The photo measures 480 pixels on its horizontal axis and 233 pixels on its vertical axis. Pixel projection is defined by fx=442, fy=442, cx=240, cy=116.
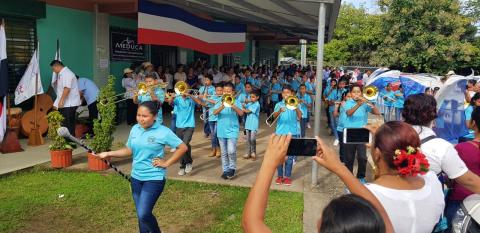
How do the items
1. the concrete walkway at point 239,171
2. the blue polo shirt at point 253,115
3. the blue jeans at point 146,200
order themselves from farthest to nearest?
the blue polo shirt at point 253,115 < the concrete walkway at point 239,171 < the blue jeans at point 146,200

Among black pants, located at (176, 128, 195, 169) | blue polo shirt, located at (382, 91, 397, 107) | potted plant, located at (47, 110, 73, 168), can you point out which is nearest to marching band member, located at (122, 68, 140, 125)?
potted plant, located at (47, 110, 73, 168)

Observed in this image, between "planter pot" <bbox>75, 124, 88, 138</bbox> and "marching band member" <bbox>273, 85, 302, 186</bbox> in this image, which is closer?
"marching band member" <bbox>273, 85, 302, 186</bbox>

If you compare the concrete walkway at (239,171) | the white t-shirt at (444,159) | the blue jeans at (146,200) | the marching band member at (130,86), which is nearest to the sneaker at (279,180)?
the concrete walkway at (239,171)

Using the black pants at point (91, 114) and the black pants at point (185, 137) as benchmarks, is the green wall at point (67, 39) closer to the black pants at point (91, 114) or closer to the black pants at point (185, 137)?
the black pants at point (91, 114)

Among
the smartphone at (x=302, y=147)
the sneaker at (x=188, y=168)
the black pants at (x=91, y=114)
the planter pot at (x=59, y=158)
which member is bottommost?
the sneaker at (x=188, y=168)

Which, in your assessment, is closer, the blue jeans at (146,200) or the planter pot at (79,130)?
the blue jeans at (146,200)

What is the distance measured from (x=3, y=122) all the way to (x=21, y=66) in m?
2.26

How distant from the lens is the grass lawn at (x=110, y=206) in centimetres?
498

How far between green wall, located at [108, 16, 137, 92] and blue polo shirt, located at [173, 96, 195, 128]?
560 centimetres

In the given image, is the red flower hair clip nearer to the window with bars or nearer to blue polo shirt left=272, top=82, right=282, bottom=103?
the window with bars

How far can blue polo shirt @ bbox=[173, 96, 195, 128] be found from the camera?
7.09m

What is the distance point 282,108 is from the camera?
22.3 feet

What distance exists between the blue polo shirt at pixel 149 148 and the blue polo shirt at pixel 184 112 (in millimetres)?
2828

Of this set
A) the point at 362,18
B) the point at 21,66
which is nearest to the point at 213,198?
the point at 21,66
